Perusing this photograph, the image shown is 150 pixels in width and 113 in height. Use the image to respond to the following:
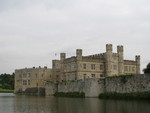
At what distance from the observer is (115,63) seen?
73250mm

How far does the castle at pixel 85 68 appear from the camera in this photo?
6919 centimetres

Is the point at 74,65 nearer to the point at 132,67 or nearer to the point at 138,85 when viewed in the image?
the point at 132,67

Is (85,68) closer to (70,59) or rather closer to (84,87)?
(70,59)

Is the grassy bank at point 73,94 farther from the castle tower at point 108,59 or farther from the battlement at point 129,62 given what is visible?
the battlement at point 129,62

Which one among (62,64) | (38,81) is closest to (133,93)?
(62,64)

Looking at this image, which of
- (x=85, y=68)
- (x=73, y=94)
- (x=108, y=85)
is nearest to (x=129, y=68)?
(x=85, y=68)

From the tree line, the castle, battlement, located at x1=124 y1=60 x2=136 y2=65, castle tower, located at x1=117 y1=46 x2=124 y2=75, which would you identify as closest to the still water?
the castle

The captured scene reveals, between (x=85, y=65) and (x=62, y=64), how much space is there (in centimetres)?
665

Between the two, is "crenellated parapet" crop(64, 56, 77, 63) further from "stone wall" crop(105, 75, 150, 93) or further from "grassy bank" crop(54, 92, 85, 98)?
"stone wall" crop(105, 75, 150, 93)

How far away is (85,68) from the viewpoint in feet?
229

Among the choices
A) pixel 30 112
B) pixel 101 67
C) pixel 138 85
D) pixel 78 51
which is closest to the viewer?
pixel 30 112

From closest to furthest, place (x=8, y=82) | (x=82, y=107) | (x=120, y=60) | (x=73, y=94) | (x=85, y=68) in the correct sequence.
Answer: (x=82, y=107)
(x=73, y=94)
(x=85, y=68)
(x=120, y=60)
(x=8, y=82)

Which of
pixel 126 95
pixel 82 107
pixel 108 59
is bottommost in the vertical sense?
pixel 82 107

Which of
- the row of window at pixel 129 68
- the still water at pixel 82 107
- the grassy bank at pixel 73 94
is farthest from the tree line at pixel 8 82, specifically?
the still water at pixel 82 107
